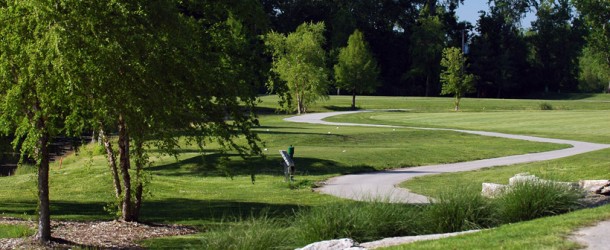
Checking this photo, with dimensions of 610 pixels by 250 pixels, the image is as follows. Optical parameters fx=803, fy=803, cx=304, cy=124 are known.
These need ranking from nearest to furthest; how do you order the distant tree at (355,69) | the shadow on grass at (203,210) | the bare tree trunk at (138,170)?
the bare tree trunk at (138,170) → the shadow on grass at (203,210) → the distant tree at (355,69)

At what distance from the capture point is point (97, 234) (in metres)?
14.7

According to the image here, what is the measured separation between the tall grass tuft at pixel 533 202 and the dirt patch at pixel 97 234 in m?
6.09

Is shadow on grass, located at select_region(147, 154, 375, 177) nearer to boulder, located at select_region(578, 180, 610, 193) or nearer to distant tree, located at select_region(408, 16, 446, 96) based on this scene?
boulder, located at select_region(578, 180, 610, 193)

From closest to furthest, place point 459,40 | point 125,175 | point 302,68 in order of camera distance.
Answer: point 125,175, point 302,68, point 459,40

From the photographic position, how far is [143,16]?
1294 centimetres

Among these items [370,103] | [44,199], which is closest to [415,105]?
[370,103]

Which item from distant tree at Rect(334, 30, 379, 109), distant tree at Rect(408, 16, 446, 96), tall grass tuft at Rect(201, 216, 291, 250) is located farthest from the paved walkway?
distant tree at Rect(408, 16, 446, 96)

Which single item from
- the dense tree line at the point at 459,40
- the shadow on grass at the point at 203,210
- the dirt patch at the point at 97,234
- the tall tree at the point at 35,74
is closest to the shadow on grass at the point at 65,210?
the shadow on grass at the point at 203,210

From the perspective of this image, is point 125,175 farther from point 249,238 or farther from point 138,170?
point 249,238

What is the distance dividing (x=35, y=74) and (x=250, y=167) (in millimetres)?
15811

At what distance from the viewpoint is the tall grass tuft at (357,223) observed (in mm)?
10961

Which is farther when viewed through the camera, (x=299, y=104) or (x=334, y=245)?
(x=299, y=104)

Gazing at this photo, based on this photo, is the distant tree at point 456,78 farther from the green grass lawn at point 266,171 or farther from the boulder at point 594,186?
the boulder at point 594,186

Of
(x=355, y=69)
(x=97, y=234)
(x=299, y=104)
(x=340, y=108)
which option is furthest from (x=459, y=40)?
(x=97, y=234)
